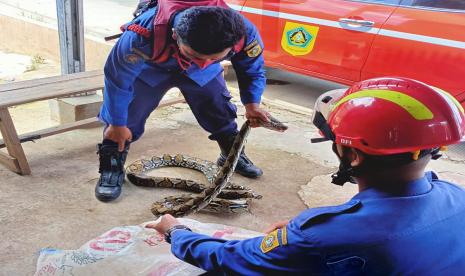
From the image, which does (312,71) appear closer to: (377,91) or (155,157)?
(155,157)

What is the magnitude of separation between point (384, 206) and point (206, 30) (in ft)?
4.25

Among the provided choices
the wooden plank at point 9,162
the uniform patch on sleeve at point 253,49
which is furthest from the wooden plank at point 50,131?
the uniform patch on sleeve at point 253,49

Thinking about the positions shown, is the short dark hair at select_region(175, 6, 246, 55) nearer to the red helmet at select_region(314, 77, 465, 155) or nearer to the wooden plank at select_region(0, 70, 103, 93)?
the red helmet at select_region(314, 77, 465, 155)

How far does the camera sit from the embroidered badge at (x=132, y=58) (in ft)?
8.30

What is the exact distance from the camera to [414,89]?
1.26m

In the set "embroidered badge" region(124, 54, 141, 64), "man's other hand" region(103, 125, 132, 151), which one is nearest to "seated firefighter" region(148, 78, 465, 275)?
"embroidered badge" region(124, 54, 141, 64)

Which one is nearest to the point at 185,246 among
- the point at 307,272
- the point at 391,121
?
the point at 307,272

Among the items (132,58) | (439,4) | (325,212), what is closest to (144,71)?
(132,58)

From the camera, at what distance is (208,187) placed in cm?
296

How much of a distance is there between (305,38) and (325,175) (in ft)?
6.35

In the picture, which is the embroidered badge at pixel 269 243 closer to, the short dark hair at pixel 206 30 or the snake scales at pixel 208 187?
the short dark hair at pixel 206 30

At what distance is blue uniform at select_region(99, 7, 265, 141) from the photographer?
2.57 meters

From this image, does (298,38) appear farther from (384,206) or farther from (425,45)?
(384,206)

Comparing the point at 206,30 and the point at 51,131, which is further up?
the point at 206,30
